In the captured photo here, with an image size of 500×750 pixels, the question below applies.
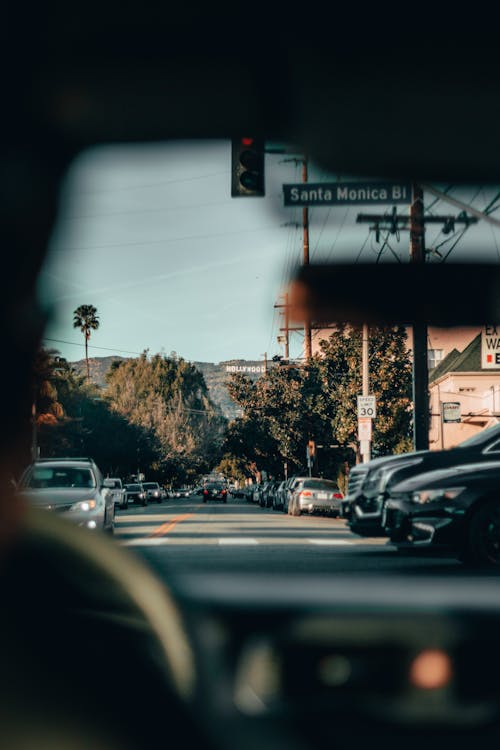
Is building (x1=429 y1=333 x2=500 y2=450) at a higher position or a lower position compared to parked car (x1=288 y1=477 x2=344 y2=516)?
higher

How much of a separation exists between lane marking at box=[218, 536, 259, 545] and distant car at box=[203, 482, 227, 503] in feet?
159

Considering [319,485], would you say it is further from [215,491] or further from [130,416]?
[215,491]

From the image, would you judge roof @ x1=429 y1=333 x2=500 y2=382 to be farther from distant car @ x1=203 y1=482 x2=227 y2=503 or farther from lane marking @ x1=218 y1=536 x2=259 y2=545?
distant car @ x1=203 y1=482 x2=227 y2=503

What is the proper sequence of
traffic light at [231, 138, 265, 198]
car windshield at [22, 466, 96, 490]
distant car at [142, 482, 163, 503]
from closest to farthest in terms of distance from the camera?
traffic light at [231, 138, 265, 198]
car windshield at [22, 466, 96, 490]
distant car at [142, 482, 163, 503]

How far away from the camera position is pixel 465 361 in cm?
252

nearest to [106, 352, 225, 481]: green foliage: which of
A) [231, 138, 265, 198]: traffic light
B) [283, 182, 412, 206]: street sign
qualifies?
[231, 138, 265, 198]: traffic light

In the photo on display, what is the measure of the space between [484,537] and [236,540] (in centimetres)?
757

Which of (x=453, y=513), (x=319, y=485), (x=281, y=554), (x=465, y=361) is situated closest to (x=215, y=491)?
(x=319, y=485)

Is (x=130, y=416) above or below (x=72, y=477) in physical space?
above

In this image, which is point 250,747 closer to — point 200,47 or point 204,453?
point 200,47

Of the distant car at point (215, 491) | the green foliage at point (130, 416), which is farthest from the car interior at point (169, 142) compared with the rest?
the distant car at point (215, 491)

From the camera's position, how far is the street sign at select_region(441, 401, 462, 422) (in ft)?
11.3

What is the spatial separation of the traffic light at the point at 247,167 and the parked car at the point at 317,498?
26.5 m

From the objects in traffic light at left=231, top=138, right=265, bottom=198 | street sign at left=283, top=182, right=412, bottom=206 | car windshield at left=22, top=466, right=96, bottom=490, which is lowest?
A: car windshield at left=22, top=466, right=96, bottom=490
